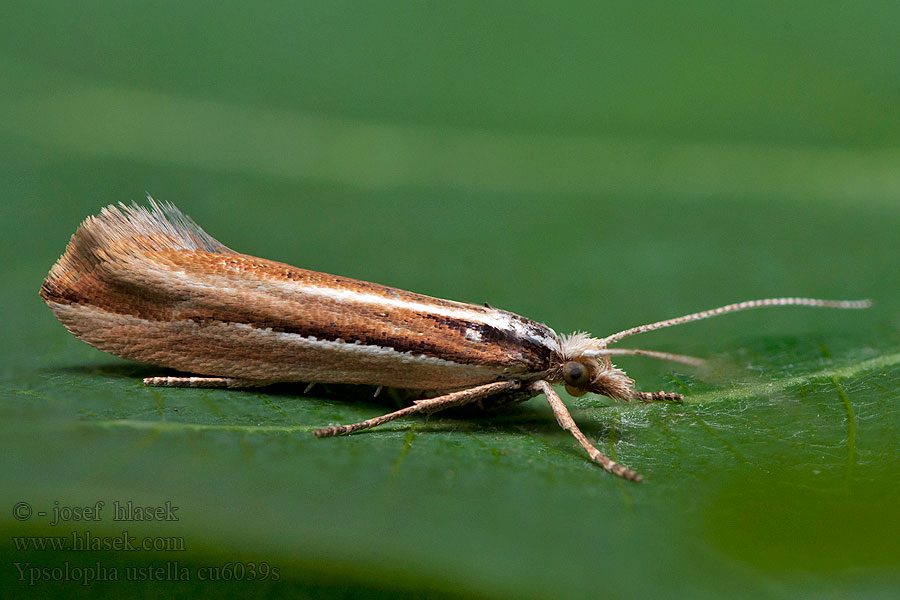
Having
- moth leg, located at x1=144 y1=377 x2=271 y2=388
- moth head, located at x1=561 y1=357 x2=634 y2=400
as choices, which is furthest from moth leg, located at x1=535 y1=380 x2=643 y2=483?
moth leg, located at x1=144 y1=377 x2=271 y2=388

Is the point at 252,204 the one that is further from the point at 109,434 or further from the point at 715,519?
the point at 715,519

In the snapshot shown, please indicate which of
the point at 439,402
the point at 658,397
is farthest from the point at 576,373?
the point at 439,402

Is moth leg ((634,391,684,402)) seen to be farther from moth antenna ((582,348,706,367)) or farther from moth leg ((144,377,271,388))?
moth leg ((144,377,271,388))

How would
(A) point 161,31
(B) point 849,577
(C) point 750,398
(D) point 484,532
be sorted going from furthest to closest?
(A) point 161,31 < (C) point 750,398 < (D) point 484,532 < (B) point 849,577

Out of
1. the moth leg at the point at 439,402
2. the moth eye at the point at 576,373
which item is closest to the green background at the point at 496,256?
the moth leg at the point at 439,402

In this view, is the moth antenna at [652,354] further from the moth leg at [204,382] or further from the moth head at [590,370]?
the moth leg at [204,382]

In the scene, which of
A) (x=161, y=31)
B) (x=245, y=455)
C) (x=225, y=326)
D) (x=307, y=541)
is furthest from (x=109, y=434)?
(x=161, y=31)
